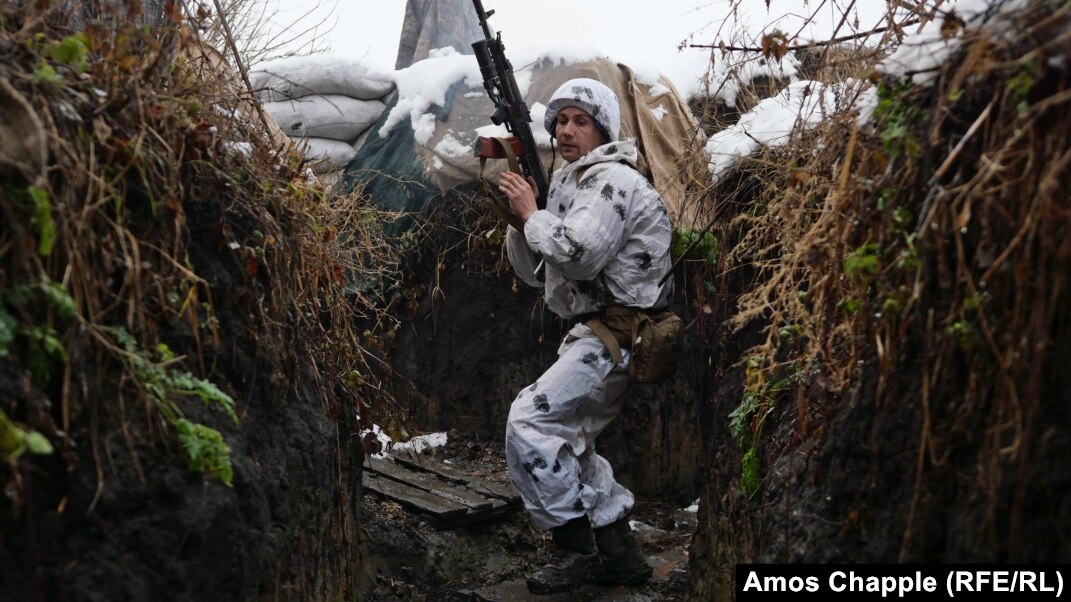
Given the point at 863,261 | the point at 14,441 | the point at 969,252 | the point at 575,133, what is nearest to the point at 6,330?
the point at 14,441

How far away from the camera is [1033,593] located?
2.00 meters

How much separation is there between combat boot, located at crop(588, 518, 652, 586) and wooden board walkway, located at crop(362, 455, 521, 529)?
2.64ft

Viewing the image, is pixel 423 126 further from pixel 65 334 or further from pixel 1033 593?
pixel 1033 593

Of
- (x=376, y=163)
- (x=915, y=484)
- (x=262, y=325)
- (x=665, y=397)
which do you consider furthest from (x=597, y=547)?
(x=376, y=163)

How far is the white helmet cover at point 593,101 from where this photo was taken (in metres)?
4.35

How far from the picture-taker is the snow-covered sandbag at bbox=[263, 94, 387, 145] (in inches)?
284

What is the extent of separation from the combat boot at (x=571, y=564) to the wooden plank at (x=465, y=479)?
82cm

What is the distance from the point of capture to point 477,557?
4.79 metres

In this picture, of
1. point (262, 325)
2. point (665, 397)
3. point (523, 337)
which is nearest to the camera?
point (262, 325)

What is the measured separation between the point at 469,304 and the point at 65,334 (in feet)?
14.2

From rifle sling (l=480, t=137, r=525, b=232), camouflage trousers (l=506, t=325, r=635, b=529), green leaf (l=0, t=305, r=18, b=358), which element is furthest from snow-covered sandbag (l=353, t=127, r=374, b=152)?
green leaf (l=0, t=305, r=18, b=358)

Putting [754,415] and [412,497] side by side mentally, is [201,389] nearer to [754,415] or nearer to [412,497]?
[754,415]

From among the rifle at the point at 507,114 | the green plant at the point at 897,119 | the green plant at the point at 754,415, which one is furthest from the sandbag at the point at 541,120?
the green plant at the point at 897,119

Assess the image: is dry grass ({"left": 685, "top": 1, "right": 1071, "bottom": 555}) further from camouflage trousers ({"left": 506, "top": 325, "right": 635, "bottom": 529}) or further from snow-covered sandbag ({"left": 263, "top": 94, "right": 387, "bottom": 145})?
snow-covered sandbag ({"left": 263, "top": 94, "right": 387, "bottom": 145})
